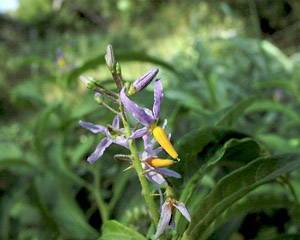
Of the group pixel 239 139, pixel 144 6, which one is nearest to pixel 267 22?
pixel 144 6

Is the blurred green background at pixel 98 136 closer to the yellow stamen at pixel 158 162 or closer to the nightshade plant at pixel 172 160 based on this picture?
the nightshade plant at pixel 172 160

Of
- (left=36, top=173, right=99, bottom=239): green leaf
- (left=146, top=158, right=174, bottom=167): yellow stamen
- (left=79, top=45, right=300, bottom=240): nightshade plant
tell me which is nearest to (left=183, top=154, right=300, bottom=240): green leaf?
(left=79, top=45, right=300, bottom=240): nightshade plant

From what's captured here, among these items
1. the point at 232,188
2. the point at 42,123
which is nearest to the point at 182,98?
the point at 42,123

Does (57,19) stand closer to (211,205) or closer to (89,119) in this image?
(89,119)

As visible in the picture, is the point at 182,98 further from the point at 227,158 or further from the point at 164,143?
the point at 164,143

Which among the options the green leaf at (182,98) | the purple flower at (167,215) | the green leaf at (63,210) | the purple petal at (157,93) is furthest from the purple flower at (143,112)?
the green leaf at (182,98)

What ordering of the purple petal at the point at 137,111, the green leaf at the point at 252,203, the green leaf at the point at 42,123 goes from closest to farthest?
the purple petal at the point at 137,111 → the green leaf at the point at 252,203 → the green leaf at the point at 42,123

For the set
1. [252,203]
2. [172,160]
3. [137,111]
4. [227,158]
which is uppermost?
[137,111]

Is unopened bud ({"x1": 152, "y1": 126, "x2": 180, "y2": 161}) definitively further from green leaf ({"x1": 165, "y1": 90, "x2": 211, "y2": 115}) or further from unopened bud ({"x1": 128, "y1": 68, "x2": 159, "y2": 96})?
green leaf ({"x1": 165, "y1": 90, "x2": 211, "y2": 115})
